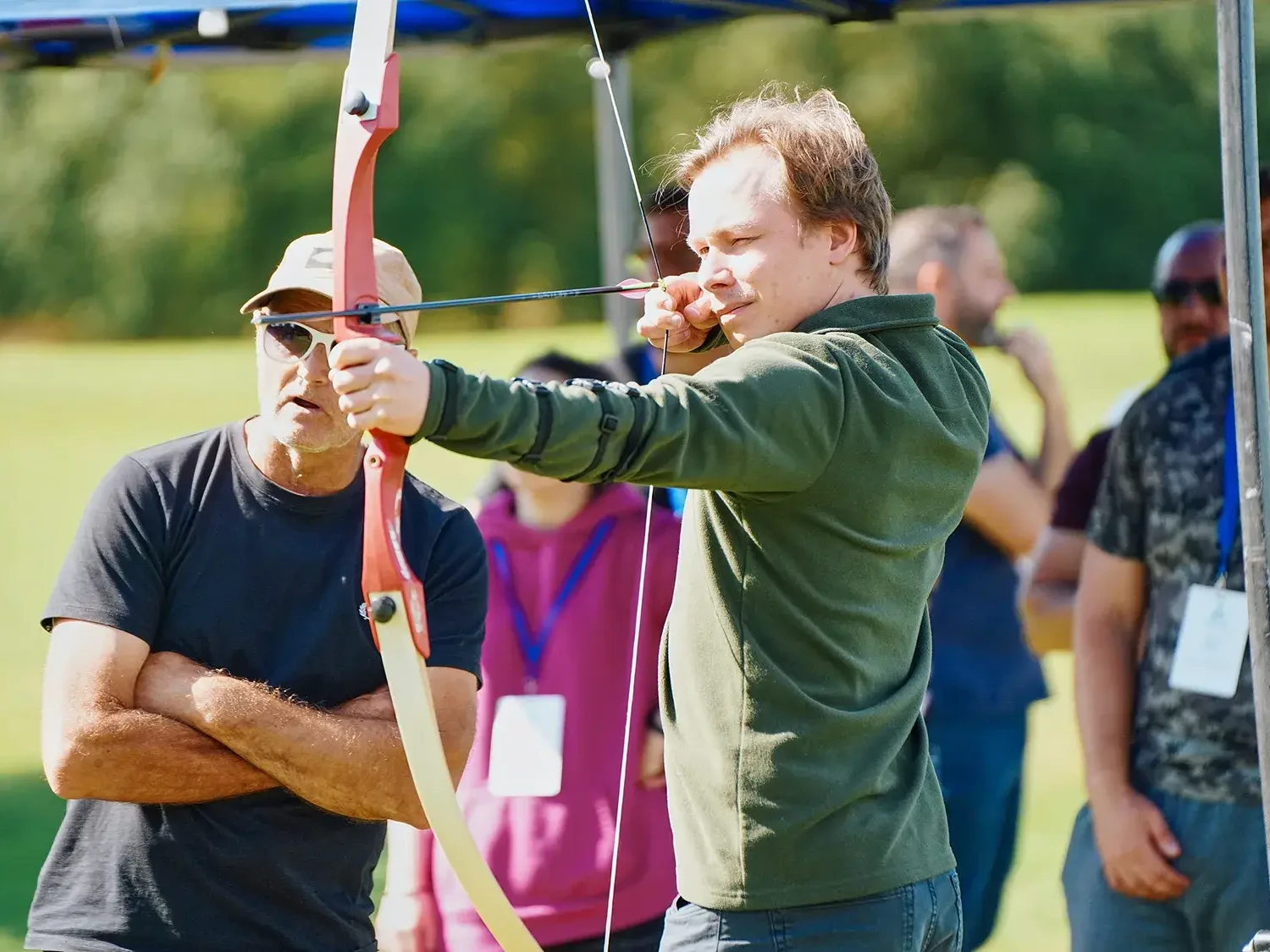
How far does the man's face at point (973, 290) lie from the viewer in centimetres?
437

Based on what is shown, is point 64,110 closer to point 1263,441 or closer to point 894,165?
point 894,165

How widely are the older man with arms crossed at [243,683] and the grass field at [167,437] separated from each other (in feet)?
7.72

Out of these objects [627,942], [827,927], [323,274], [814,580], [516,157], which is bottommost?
[627,942]

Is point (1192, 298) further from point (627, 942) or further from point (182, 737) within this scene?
point (182, 737)

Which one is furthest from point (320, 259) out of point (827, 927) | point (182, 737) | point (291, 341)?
point (827, 927)

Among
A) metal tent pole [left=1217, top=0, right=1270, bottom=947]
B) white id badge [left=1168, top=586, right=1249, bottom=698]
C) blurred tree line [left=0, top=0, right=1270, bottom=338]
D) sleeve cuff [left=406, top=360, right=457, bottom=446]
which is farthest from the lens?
blurred tree line [left=0, top=0, right=1270, bottom=338]

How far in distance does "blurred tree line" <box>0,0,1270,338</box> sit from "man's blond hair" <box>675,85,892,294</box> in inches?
1047

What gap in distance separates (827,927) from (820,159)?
0.88 meters

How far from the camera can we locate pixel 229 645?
231 cm

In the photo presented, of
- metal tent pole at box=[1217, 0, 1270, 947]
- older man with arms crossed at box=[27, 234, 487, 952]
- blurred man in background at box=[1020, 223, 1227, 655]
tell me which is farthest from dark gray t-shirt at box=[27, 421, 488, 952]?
blurred man in background at box=[1020, 223, 1227, 655]

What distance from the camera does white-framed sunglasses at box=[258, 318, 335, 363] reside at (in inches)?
91.6

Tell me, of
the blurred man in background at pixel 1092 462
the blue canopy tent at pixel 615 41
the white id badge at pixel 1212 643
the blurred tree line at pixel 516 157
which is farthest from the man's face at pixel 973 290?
the blurred tree line at pixel 516 157

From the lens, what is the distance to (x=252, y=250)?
3347 cm

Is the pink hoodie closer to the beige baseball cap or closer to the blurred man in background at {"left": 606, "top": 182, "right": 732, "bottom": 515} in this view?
the blurred man in background at {"left": 606, "top": 182, "right": 732, "bottom": 515}
